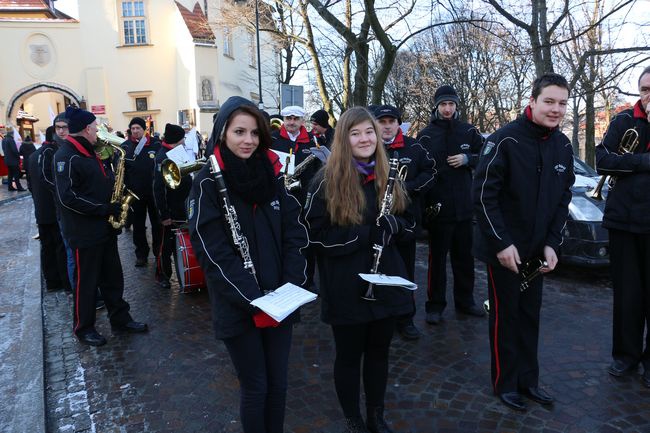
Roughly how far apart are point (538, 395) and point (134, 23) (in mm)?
30358

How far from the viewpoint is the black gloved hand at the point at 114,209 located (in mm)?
4901

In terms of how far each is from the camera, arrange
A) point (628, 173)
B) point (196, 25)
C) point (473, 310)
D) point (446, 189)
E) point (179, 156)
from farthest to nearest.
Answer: point (196, 25) < point (179, 156) < point (473, 310) < point (446, 189) < point (628, 173)

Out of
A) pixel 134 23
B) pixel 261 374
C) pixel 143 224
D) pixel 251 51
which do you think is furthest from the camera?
pixel 251 51

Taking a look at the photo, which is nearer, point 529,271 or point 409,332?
point 529,271

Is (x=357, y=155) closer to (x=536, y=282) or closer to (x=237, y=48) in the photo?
(x=536, y=282)

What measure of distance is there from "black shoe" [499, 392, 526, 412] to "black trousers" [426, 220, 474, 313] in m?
1.70

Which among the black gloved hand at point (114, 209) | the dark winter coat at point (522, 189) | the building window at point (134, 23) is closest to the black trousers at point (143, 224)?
the black gloved hand at point (114, 209)

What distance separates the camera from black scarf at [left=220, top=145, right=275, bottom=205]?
266 centimetres

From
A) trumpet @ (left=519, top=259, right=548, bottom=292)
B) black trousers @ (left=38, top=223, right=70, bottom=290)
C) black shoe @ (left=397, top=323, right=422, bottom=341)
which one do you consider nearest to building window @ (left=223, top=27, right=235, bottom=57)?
black trousers @ (left=38, top=223, right=70, bottom=290)

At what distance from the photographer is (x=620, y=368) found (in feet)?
13.1

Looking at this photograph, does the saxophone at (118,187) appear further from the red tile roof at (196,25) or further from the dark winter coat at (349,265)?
the red tile roof at (196,25)

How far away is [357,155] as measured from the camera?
3.11 meters

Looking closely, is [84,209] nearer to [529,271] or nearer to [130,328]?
[130,328]

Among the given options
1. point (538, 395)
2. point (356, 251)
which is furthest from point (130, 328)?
point (538, 395)
